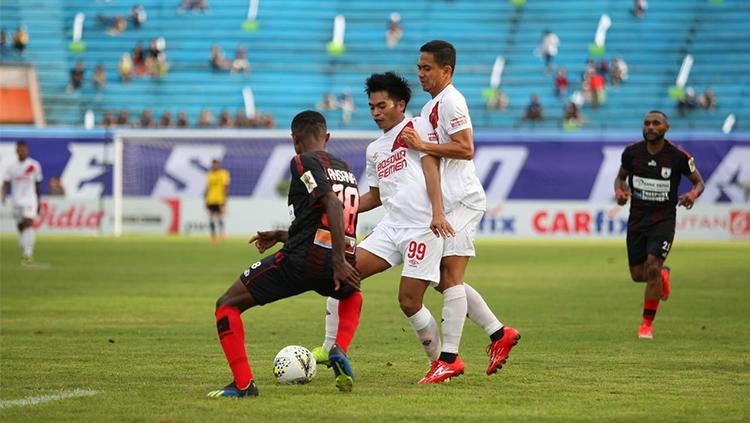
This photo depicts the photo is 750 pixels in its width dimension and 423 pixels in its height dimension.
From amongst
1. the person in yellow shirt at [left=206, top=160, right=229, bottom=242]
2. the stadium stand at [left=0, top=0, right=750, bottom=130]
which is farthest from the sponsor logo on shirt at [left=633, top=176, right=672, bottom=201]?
the stadium stand at [left=0, top=0, right=750, bottom=130]

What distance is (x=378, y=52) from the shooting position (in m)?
51.2

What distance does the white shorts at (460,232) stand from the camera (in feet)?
31.5

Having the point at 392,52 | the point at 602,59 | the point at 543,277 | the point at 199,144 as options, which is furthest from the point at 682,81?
the point at 543,277

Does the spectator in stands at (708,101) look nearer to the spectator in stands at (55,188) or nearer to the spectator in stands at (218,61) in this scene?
the spectator in stands at (218,61)

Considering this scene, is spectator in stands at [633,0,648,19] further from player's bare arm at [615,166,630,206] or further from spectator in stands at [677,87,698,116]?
player's bare arm at [615,166,630,206]

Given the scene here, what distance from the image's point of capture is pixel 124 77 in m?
50.4

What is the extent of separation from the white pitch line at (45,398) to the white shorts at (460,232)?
2.78 metres

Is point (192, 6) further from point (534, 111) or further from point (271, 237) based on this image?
point (271, 237)

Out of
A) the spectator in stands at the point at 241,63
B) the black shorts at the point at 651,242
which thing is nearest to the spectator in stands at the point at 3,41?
the spectator in stands at the point at 241,63

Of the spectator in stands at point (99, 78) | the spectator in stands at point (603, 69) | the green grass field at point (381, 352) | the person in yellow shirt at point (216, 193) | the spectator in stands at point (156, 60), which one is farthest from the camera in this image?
the spectator in stands at point (156, 60)

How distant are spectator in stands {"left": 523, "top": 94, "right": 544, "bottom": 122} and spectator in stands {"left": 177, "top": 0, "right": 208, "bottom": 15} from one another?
15.3 m

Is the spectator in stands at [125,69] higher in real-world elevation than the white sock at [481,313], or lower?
lower

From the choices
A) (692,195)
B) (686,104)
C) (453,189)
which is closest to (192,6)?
(686,104)

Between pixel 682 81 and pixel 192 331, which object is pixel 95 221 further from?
pixel 192 331
